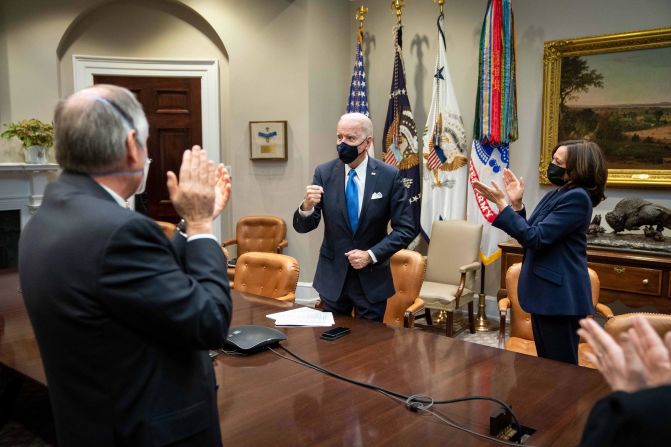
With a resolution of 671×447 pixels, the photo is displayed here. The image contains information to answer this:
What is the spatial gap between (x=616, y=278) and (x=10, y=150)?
213 inches

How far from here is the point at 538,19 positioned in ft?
16.0

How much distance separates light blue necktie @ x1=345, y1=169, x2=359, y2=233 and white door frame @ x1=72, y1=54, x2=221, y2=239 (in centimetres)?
334

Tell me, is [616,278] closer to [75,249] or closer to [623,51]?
[623,51]

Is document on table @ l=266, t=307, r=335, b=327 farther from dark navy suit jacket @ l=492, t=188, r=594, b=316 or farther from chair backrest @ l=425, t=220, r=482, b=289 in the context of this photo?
chair backrest @ l=425, t=220, r=482, b=289

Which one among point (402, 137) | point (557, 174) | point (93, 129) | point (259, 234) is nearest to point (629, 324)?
point (557, 174)

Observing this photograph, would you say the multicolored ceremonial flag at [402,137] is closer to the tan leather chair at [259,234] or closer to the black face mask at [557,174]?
the tan leather chair at [259,234]

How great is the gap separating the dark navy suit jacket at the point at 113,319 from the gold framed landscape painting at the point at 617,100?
4.20 m

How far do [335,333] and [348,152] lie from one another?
97 centimetres

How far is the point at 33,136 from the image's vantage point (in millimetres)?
5336

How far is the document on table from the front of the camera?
240cm

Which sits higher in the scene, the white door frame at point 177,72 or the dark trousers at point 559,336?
the white door frame at point 177,72

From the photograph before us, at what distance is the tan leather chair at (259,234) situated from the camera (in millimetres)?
5762

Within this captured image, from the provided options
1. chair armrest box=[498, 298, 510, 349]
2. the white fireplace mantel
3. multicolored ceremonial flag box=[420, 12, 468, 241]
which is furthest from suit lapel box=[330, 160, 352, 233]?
the white fireplace mantel

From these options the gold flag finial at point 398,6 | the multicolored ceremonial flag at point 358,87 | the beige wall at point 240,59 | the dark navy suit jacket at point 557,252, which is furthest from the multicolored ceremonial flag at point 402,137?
the dark navy suit jacket at point 557,252
